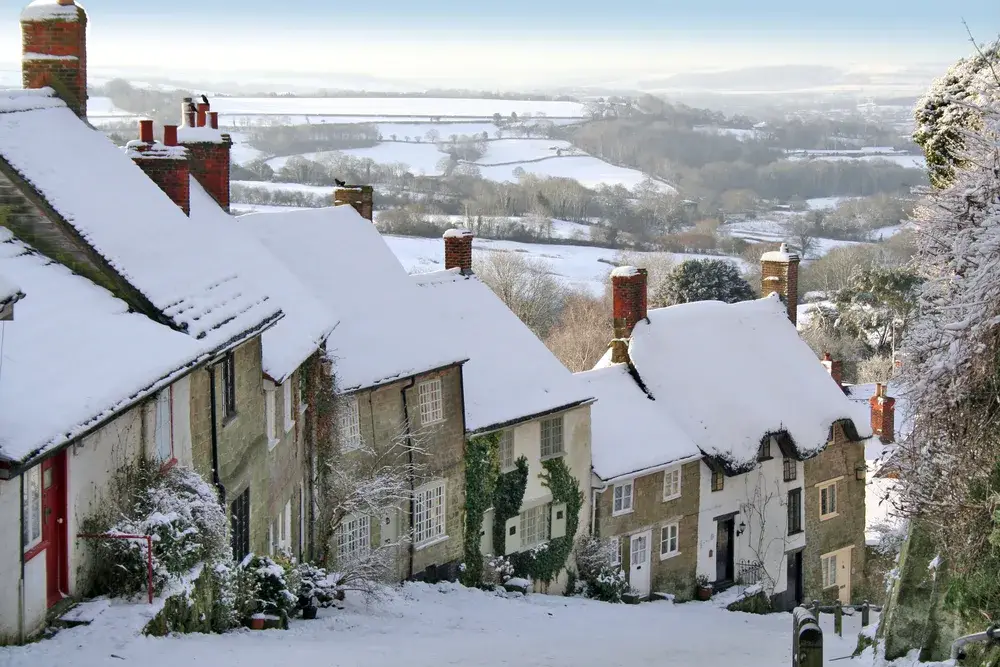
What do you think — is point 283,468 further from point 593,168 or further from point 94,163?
point 593,168

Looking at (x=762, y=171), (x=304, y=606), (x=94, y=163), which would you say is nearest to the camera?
(x=94, y=163)

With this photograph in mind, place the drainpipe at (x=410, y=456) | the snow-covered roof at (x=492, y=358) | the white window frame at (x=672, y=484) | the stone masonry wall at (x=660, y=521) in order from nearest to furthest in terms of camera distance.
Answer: the drainpipe at (x=410, y=456)
the snow-covered roof at (x=492, y=358)
the stone masonry wall at (x=660, y=521)
the white window frame at (x=672, y=484)

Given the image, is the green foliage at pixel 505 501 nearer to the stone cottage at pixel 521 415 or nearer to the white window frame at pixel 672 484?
the stone cottage at pixel 521 415

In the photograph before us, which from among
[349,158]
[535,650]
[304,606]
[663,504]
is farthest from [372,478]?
[349,158]

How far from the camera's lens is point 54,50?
707 inches

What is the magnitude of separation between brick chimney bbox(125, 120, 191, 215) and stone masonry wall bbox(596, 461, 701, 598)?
13.9 meters

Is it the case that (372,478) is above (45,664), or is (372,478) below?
below

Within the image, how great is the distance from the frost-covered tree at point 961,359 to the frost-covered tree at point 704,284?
47.1 meters

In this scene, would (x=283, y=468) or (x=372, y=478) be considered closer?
(x=283, y=468)

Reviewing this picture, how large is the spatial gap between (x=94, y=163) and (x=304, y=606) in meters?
7.24

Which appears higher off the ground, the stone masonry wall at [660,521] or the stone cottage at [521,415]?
the stone cottage at [521,415]

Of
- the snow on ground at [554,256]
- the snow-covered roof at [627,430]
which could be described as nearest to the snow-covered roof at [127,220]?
the snow-covered roof at [627,430]

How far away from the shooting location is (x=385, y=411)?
24875 mm

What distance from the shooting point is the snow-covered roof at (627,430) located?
2992cm
